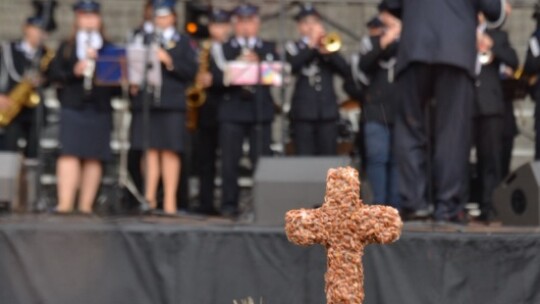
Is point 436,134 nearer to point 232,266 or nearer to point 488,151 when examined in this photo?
point 232,266

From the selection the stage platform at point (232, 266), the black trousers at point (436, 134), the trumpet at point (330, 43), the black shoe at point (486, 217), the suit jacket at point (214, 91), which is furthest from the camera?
the trumpet at point (330, 43)

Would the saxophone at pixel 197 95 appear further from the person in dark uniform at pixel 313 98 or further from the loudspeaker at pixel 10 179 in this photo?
the loudspeaker at pixel 10 179

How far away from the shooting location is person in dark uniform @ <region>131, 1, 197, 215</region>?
1088cm

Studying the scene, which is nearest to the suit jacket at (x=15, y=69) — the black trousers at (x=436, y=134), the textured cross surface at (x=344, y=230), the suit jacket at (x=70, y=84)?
the suit jacket at (x=70, y=84)

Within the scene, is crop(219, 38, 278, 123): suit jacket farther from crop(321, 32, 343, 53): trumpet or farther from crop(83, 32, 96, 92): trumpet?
crop(83, 32, 96, 92): trumpet

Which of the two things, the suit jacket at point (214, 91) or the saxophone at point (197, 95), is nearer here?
the suit jacket at point (214, 91)

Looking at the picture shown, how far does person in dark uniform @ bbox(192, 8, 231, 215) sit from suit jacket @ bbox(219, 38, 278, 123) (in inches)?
3.4

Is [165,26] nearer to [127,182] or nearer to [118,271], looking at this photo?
[127,182]

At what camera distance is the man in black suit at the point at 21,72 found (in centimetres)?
1196

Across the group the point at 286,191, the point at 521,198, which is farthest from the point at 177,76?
the point at 521,198

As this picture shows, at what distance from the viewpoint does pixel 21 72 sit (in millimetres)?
12000

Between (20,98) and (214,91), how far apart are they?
1662mm

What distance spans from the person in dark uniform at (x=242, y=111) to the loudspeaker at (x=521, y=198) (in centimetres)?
237

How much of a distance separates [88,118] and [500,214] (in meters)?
3.38
